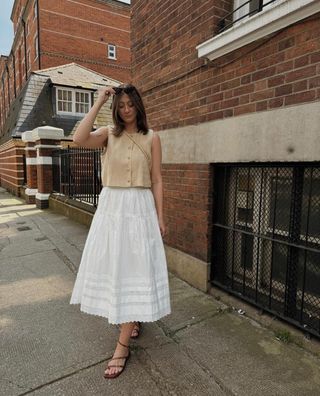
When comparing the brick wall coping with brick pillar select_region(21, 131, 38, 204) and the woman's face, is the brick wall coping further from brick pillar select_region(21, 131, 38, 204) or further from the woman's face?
the woman's face

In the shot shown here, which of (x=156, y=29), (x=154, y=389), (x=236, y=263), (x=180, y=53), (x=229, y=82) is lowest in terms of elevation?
(x=154, y=389)

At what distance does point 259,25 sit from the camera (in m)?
2.38

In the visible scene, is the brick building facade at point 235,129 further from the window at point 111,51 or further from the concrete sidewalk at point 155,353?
the window at point 111,51

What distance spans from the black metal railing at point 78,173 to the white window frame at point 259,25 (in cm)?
360

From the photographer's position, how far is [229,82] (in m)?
2.80

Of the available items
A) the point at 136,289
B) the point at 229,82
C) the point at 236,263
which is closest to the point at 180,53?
the point at 229,82

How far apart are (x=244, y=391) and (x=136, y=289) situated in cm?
92

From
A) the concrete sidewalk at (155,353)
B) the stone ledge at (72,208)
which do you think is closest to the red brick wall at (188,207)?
the concrete sidewalk at (155,353)

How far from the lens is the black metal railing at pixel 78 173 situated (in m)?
6.55

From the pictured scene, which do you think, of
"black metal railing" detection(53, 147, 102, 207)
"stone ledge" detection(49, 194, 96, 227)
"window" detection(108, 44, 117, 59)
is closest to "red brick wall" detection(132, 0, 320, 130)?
"black metal railing" detection(53, 147, 102, 207)

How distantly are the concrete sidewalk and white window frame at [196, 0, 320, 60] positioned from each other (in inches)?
96.4

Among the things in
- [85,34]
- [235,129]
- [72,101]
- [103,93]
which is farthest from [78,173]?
[85,34]

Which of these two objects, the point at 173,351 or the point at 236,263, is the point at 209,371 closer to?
the point at 173,351

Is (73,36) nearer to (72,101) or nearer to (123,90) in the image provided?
(72,101)
